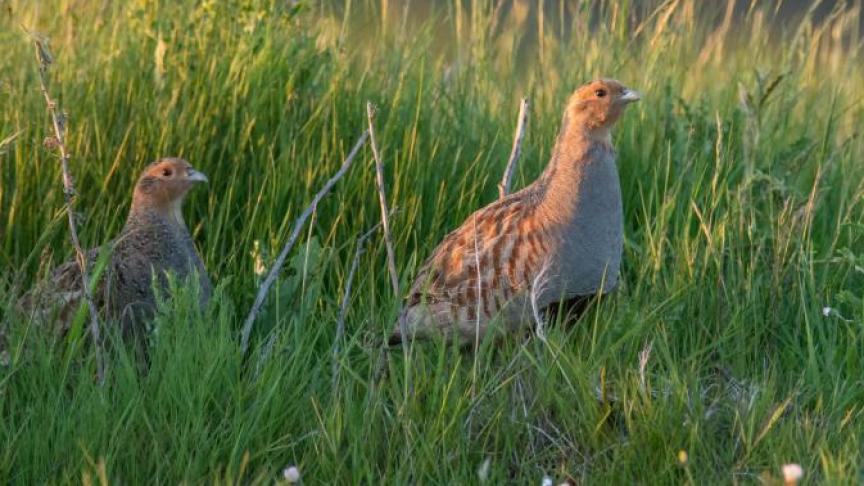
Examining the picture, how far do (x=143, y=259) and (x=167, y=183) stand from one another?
0.30 meters

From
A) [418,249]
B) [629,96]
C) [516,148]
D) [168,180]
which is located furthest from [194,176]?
[629,96]

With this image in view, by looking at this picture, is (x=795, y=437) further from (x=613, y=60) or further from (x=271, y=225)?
(x=613, y=60)

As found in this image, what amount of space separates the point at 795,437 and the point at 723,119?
252 centimetres

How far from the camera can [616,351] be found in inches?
177

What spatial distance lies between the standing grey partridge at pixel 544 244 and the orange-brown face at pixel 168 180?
95 centimetres

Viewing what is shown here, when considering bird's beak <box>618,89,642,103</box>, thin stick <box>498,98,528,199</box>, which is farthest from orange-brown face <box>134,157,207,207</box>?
bird's beak <box>618,89,642,103</box>

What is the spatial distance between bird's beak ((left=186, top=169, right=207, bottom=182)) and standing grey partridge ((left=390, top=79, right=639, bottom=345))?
0.89 metres

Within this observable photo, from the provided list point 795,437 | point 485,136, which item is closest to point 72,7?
point 485,136

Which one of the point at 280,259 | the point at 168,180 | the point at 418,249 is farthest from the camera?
the point at 418,249

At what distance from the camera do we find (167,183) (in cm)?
547

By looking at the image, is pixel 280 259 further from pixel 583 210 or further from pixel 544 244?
pixel 583 210

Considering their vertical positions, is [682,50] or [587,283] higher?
[682,50]

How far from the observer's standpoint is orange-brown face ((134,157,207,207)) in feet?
18.0

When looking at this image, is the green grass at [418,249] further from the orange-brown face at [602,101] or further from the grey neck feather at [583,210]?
the orange-brown face at [602,101]
